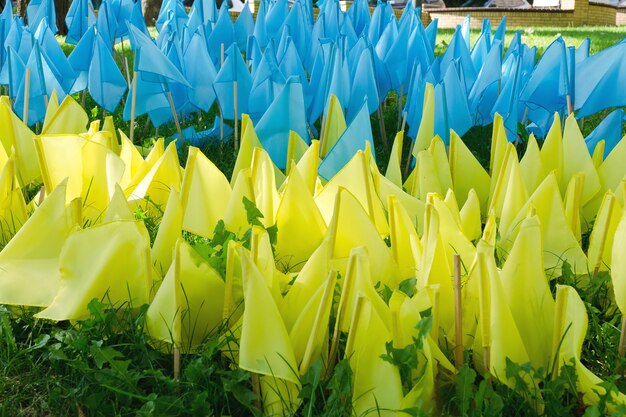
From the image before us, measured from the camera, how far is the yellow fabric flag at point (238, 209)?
4.80 feet

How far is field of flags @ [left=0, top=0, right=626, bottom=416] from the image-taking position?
3.76ft

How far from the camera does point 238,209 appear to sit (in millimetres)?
1483

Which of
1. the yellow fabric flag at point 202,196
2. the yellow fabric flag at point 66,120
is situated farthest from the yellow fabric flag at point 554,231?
the yellow fabric flag at point 66,120

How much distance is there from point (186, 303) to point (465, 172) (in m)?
0.91

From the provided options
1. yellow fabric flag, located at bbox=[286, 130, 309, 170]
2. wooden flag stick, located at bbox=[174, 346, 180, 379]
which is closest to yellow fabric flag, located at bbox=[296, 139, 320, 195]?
yellow fabric flag, located at bbox=[286, 130, 309, 170]

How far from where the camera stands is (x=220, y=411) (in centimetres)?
127

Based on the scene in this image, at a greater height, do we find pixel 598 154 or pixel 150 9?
pixel 150 9

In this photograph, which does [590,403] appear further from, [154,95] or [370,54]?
[154,95]

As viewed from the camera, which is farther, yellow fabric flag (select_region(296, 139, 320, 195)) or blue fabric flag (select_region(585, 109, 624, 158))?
blue fabric flag (select_region(585, 109, 624, 158))

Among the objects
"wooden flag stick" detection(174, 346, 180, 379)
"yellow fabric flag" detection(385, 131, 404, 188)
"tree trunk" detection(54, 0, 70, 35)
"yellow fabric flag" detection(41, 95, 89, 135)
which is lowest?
"wooden flag stick" detection(174, 346, 180, 379)

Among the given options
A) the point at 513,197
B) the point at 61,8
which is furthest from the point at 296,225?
the point at 61,8

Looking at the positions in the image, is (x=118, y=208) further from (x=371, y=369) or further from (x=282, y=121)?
(x=282, y=121)

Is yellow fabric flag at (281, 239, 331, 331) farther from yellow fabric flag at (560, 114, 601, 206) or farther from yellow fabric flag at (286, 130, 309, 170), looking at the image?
yellow fabric flag at (560, 114, 601, 206)

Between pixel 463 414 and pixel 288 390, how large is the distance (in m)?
0.26
